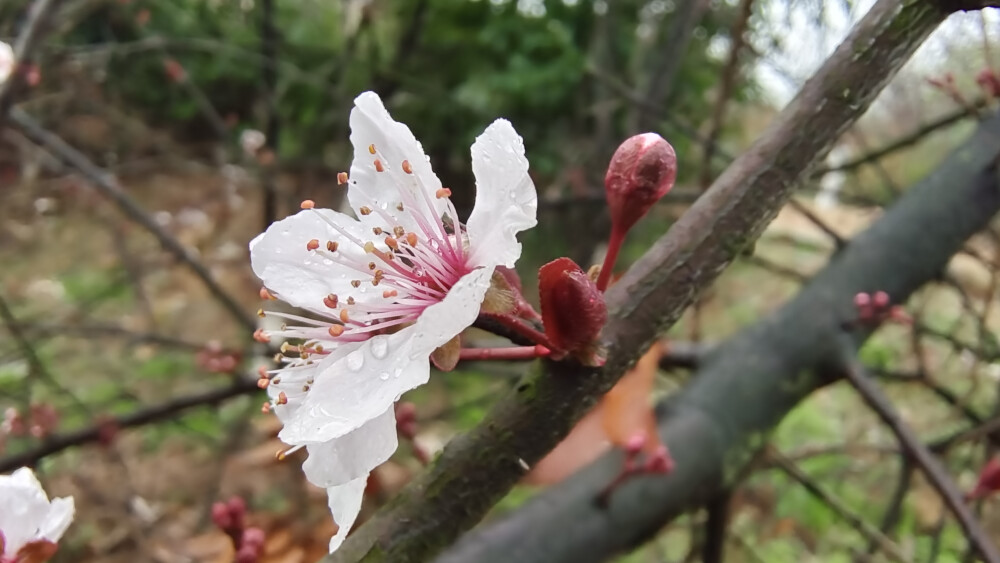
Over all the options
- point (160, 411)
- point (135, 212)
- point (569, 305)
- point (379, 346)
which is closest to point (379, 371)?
point (379, 346)

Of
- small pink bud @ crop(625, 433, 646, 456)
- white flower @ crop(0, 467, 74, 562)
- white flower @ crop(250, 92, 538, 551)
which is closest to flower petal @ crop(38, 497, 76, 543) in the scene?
white flower @ crop(0, 467, 74, 562)

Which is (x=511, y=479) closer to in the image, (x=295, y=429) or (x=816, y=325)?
(x=295, y=429)

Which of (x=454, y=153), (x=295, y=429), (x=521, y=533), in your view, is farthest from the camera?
(x=454, y=153)

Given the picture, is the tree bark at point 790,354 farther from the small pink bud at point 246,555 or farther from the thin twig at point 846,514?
the small pink bud at point 246,555

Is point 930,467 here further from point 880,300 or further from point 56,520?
point 56,520

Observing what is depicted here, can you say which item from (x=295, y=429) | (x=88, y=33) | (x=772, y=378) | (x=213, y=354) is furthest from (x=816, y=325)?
(x=88, y=33)

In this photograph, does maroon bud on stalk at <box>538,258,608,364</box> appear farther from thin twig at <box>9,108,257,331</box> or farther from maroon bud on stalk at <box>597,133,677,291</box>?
thin twig at <box>9,108,257,331</box>
